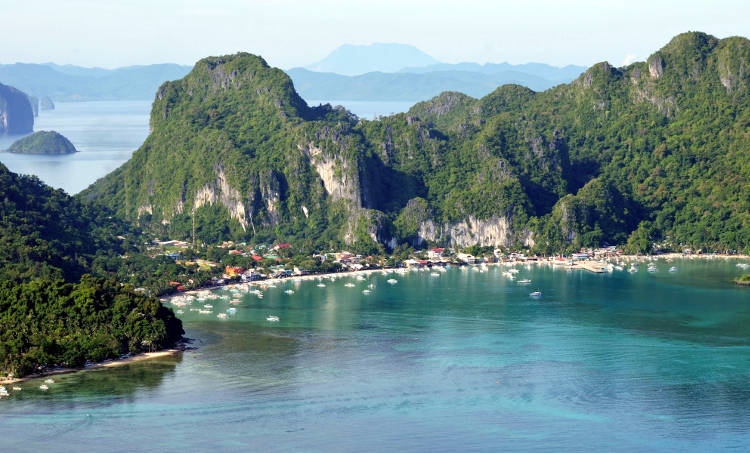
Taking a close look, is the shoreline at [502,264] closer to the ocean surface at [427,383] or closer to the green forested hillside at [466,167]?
the green forested hillside at [466,167]

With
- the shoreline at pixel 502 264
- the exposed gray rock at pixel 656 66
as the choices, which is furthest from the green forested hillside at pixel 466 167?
the shoreline at pixel 502 264

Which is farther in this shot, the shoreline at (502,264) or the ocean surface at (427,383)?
the shoreline at (502,264)

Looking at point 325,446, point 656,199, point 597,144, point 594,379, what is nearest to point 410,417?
point 325,446

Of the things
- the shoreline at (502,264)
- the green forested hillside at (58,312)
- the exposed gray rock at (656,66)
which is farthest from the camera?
the exposed gray rock at (656,66)

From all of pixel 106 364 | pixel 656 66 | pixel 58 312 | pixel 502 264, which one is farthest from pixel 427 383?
pixel 656 66

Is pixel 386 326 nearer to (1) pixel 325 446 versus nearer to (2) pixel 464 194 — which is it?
(1) pixel 325 446

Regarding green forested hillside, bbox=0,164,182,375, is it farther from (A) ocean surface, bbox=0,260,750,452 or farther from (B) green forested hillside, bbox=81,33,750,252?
(B) green forested hillside, bbox=81,33,750,252

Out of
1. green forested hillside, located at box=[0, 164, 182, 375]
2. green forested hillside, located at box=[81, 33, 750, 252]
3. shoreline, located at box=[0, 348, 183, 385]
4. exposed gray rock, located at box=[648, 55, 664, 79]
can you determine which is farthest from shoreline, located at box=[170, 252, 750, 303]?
exposed gray rock, located at box=[648, 55, 664, 79]
